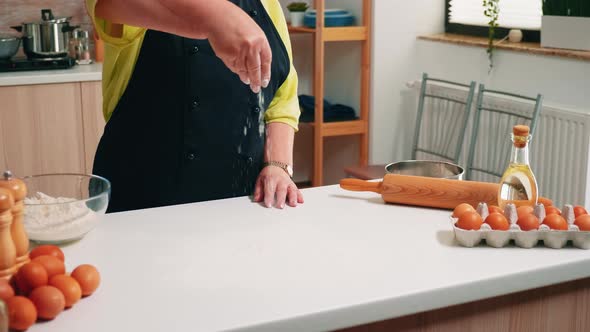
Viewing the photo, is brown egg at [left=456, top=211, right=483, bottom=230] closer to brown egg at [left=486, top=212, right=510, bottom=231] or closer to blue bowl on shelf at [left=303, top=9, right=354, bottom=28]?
brown egg at [left=486, top=212, right=510, bottom=231]

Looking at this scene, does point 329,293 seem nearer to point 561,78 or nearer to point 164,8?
point 164,8

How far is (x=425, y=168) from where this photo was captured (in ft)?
5.74

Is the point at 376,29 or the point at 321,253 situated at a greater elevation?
the point at 376,29

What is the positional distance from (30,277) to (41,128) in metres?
2.53

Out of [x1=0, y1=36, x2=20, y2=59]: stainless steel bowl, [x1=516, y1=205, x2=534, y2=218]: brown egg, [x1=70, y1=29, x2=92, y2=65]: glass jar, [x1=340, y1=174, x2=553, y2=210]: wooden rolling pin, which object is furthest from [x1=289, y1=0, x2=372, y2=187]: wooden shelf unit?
[x1=516, y1=205, x2=534, y2=218]: brown egg

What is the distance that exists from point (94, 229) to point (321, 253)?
43 cm

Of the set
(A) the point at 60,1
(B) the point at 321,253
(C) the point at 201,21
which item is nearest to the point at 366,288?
(B) the point at 321,253

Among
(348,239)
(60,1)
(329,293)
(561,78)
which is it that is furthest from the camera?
(60,1)

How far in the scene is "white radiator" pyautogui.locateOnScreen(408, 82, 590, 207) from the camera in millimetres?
3076

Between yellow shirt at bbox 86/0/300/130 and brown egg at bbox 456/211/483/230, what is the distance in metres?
0.65

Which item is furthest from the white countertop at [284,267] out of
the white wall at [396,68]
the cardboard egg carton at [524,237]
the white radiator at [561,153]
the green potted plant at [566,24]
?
the white wall at [396,68]

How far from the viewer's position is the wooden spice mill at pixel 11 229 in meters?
1.11

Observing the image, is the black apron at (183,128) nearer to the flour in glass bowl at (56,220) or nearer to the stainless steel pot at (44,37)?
the flour in glass bowl at (56,220)

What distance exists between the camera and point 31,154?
347cm
